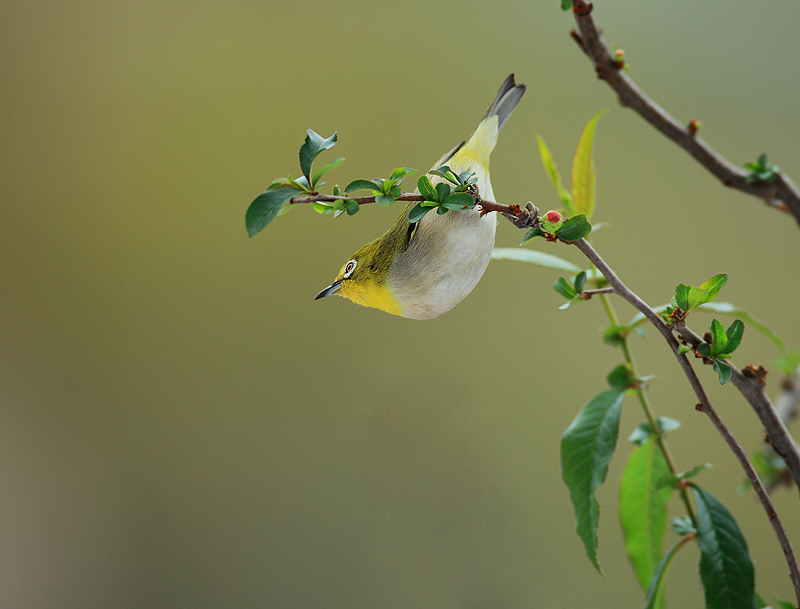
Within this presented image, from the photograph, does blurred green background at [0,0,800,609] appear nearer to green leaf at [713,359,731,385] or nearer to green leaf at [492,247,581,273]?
green leaf at [492,247,581,273]

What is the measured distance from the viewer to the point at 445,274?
363mm

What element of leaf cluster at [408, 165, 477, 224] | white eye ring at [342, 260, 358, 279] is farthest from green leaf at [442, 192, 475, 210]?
white eye ring at [342, 260, 358, 279]

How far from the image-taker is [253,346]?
78 centimetres

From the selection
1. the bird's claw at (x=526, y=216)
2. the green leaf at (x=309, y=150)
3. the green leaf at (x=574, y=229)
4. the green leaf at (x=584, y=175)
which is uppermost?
the green leaf at (x=584, y=175)

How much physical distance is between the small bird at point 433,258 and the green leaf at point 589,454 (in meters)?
0.20

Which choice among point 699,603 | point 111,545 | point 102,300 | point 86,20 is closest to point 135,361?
point 102,300

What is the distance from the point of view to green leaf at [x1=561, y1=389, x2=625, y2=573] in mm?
464

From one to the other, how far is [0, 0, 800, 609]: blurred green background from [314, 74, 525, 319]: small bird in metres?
0.37

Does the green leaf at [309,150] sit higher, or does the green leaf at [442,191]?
the green leaf at [309,150]

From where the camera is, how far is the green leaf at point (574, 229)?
34 cm

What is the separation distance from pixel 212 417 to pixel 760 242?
968 millimetres

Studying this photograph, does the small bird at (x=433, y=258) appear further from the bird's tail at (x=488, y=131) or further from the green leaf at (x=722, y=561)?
the green leaf at (x=722, y=561)

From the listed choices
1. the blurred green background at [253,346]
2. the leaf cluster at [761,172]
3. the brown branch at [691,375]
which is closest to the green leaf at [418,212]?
the brown branch at [691,375]

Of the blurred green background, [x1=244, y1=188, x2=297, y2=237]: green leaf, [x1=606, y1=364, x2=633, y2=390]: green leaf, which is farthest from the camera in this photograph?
the blurred green background
